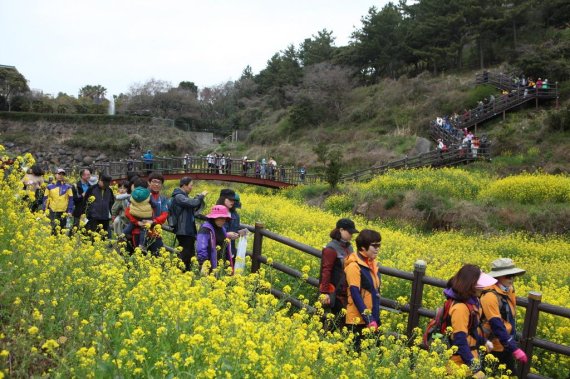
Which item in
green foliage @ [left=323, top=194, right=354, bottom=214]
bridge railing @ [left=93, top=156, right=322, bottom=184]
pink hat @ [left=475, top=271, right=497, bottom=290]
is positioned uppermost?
pink hat @ [left=475, top=271, right=497, bottom=290]

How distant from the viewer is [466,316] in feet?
14.5

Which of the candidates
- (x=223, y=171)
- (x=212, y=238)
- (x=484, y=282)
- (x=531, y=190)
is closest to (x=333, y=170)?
(x=223, y=171)

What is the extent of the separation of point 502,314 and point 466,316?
2.41 feet

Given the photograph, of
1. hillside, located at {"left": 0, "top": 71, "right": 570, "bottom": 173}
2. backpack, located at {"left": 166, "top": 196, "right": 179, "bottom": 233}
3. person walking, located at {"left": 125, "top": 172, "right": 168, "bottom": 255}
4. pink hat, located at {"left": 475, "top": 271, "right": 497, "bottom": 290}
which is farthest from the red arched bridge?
pink hat, located at {"left": 475, "top": 271, "right": 497, "bottom": 290}

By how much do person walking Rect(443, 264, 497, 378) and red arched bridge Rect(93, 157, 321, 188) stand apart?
22.8 metres

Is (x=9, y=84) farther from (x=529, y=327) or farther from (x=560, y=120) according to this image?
(x=529, y=327)

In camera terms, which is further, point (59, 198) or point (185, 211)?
point (59, 198)

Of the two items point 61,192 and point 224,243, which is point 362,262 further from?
point 61,192

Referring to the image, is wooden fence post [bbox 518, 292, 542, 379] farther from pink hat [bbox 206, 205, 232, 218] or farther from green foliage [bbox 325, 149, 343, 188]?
green foliage [bbox 325, 149, 343, 188]

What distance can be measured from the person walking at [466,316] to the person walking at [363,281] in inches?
31.8

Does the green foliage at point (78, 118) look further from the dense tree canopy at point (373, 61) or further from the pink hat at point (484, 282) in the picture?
the pink hat at point (484, 282)

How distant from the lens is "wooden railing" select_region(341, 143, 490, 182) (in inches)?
1105

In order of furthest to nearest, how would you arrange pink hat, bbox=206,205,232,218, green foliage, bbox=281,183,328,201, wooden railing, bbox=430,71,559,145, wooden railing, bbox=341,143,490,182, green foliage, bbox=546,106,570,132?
wooden railing, bbox=430,71,559,145
wooden railing, bbox=341,143,490,182
green foliage, bbox=546,106,570,132
green foliage, bbox=281,183,328,201
pink hat, bbox=206,205,232,218

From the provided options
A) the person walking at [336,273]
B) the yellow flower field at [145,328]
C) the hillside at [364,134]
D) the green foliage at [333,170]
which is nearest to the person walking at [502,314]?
the yellow flower field at [145,328]
